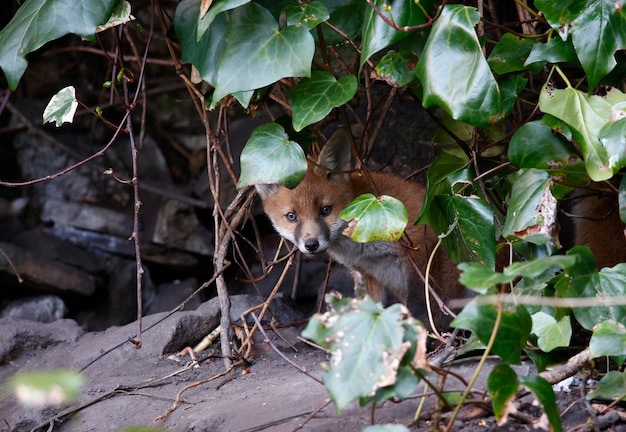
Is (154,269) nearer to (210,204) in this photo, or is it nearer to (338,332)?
(210,204)

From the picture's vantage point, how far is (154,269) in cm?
698

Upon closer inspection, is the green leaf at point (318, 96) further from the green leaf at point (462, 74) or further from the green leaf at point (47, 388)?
the green leaf at point (47, 388)

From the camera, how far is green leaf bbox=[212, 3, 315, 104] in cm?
298

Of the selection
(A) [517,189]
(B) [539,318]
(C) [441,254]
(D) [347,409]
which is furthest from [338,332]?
(C) [441,254]

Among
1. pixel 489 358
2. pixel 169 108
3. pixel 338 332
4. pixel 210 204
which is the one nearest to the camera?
pixel 338 332

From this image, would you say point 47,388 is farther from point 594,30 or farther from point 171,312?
point 594,30

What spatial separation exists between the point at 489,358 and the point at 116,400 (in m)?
1.97

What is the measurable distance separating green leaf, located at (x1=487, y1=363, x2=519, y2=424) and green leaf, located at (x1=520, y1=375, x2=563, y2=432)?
44mm

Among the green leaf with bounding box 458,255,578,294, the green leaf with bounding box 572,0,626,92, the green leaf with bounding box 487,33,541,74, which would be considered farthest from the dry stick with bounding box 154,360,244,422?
the green leaf with bounding box 572,0,626,92

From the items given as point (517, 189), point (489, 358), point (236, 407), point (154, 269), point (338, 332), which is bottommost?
point (154, 269)

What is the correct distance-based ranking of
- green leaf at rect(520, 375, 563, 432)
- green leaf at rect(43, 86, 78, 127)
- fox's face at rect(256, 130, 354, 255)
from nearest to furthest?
green leaf at rect(520, 375, 563, 432) → green leaf at rect(43, 86, 78, 127) → fox's face at rect(256, 130, 354, 255)

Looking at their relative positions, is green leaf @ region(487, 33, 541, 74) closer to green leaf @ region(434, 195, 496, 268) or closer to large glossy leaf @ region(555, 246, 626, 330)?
green leaf @ region(434, 195, 496, 268)

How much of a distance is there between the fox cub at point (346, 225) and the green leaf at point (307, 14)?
51.0 inches

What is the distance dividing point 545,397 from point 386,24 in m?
1.61
